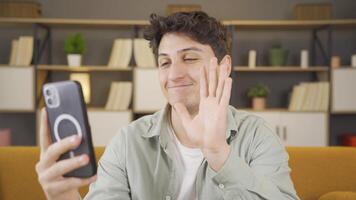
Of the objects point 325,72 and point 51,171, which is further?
point 325,72

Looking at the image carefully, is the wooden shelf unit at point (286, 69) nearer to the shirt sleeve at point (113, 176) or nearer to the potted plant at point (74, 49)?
the potted plant at point (74, 49)

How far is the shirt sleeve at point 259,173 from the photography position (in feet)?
3.54

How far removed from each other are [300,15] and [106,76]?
6.20ft

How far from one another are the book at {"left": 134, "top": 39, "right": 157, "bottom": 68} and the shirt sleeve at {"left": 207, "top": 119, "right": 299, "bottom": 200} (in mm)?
2457

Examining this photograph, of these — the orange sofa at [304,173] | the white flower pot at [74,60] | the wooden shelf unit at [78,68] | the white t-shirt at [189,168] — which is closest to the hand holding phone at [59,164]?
the white t-shirt at [189,168]

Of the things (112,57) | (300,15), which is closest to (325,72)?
(300,15)

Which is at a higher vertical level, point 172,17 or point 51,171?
point 172,17

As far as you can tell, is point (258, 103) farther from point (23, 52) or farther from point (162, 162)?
point (162, 162)

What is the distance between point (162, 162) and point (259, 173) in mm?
330

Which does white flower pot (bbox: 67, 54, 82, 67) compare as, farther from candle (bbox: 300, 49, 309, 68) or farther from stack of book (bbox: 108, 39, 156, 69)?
candle (bbox: 300, 49, 309, 68)

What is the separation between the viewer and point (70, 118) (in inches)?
33.4

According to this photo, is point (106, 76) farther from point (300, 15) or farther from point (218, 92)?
point (218, 92)

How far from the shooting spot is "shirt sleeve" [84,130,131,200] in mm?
1352

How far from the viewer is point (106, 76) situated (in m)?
4.14
